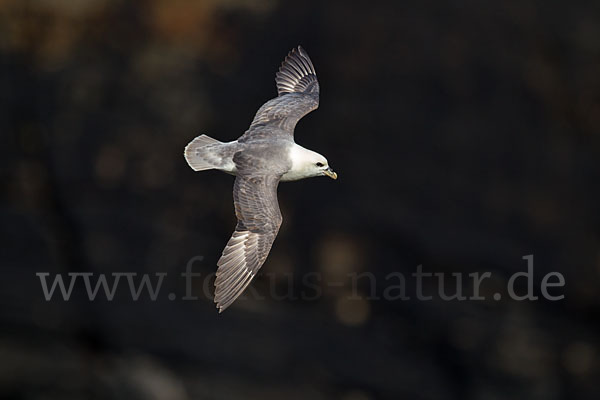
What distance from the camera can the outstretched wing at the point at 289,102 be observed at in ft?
40.6

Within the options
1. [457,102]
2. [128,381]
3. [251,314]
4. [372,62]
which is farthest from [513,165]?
[128,381]

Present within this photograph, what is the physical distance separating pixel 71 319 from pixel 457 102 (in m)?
5.98

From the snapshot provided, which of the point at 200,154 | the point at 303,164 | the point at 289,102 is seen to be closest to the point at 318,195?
the point at 289,102

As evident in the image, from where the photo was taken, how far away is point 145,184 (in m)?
15.9

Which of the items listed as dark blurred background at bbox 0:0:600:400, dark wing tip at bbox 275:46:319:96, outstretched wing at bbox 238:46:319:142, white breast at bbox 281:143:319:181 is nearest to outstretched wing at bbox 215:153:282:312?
white breast at bbox 281:143:319:181

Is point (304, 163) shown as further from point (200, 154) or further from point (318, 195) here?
point (318, 195)

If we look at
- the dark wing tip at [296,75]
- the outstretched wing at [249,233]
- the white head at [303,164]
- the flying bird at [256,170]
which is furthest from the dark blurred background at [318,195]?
the outstretched wing at [249,233]

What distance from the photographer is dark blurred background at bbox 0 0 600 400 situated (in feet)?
51.4

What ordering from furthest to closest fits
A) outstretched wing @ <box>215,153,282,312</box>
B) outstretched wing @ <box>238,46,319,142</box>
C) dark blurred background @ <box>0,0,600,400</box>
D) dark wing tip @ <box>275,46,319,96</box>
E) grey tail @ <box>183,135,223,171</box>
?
dark blurred background @ <box>0,0,600,400</box> < dark wing tip @ <box>275,46,319,96</box> < outstretched wing @ <box>238,46,319,142</box> < grey tail @ <box>183,135,223,171</box> < outstretched wing @ <box>215,153,282,312</box>

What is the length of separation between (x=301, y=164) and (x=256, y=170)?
540 mm

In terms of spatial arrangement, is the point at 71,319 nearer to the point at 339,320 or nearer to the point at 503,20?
the point at 339,320

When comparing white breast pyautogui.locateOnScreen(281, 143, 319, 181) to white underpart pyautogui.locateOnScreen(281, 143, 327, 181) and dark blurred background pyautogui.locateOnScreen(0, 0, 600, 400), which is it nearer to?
white underpart pyautogui.locateOnScreen(281, 143, 327, 181)

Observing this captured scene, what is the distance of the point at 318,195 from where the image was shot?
52.0 ft

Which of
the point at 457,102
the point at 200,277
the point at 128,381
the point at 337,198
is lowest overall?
the point at 128,381
